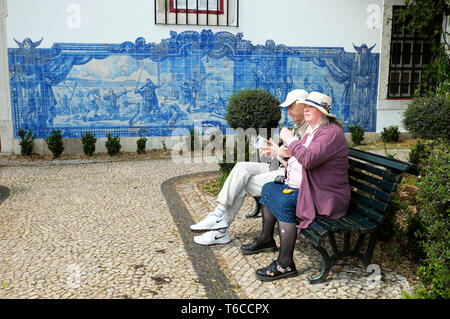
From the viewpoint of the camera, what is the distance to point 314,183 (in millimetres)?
3150

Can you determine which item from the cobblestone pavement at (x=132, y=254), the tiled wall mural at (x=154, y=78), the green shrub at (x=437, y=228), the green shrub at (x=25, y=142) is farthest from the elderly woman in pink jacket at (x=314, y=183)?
the green shrub at (x=25, y=142)

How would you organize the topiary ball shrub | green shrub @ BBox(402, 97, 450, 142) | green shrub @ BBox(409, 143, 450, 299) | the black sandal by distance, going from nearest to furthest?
green shrub @ BBox(409, 143, 450, 299) < the black sandal < green shrub @ BBox(402, 97, 450, 142) < the topiary ball shrub

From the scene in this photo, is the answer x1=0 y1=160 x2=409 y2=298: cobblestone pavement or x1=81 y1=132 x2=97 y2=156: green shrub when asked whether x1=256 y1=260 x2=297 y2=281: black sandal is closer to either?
x1=0 y1=160 x2=409 y2=298: cobblestone pavement

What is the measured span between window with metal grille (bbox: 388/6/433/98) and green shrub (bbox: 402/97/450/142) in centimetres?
381

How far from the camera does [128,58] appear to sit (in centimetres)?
914

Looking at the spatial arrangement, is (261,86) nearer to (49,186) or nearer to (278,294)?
(49,186)

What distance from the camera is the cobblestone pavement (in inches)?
123

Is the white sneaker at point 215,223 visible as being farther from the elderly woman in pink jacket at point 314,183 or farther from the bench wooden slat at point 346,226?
the bench wooden slat at point 346,226

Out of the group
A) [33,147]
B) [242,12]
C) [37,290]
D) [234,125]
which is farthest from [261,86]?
[37,290]

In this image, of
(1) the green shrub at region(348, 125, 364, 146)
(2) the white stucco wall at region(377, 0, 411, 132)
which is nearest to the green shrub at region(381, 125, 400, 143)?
(2) the white stucco wall at region(377, 0, 411, 132)

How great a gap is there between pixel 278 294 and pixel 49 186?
15.4 ft

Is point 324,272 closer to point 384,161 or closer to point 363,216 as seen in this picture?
point 363,216

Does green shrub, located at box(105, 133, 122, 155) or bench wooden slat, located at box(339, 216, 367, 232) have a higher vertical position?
bench wooden slat, located at box(339, 216, 367, 232)

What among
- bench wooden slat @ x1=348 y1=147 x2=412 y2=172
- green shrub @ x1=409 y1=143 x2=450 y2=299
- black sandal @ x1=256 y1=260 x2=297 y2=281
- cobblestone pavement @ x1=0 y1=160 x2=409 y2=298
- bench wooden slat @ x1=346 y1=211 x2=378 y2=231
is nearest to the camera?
green shrub @ x1=409 y1=143 x2=450 y2=299
